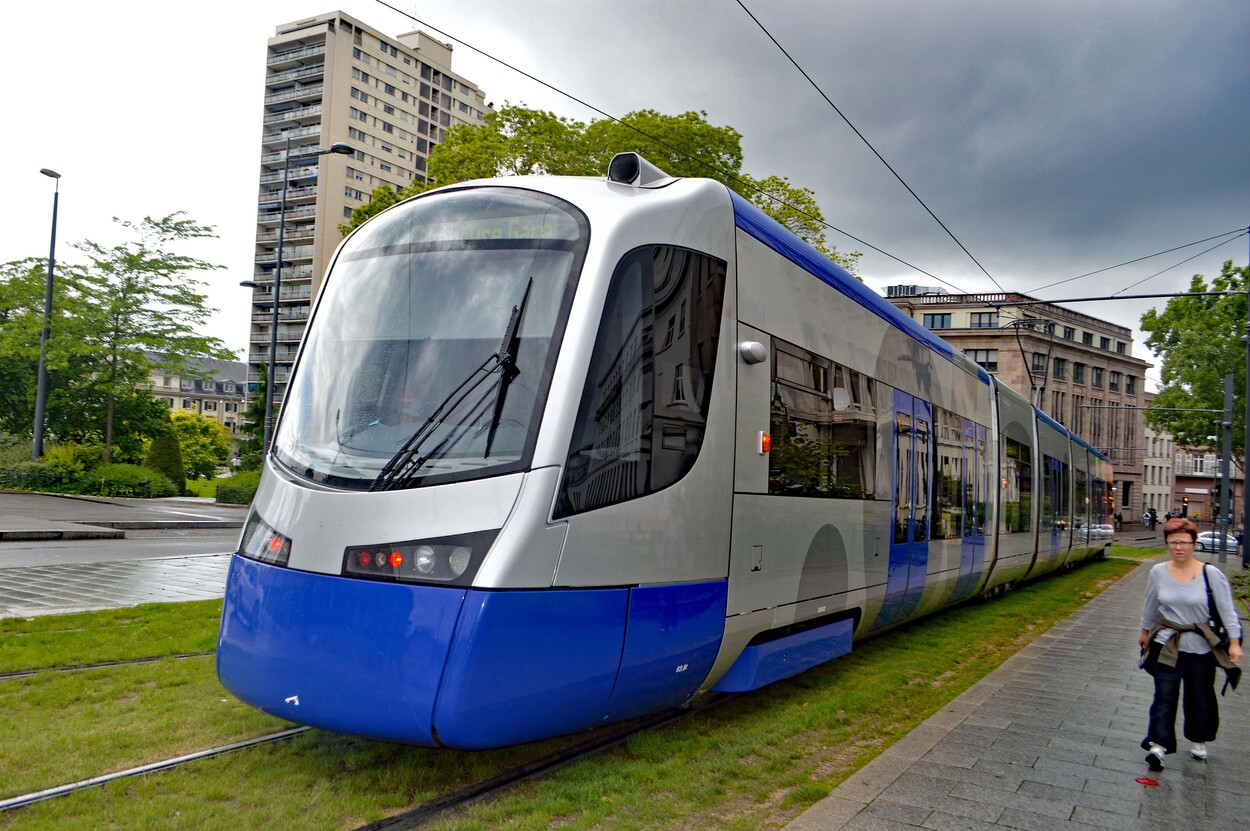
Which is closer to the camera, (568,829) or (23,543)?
(568,829)

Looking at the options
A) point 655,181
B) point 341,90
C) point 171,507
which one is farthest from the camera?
point 341,90

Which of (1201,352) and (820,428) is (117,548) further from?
(1201,352)

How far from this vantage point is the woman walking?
620 centimetres

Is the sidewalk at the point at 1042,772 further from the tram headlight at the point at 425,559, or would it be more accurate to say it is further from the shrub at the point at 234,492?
the shrub at the point at 234,492

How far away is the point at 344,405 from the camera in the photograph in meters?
5.62

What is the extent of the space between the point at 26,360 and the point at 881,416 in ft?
112

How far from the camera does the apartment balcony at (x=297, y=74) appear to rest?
8819 cm

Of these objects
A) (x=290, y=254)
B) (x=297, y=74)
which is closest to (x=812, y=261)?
(x=290, y=254)

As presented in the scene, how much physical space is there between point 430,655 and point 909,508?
6.47 m

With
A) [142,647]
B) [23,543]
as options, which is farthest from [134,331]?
[142,647]

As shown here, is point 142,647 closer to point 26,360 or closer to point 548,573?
point 548,573

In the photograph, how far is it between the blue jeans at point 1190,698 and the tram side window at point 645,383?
3341 millimetres

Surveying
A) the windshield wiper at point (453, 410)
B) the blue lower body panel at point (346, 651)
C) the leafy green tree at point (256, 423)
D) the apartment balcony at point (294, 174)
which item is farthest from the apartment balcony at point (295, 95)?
the blue lower body panel at point (346, 651)

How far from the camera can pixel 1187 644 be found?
637 cm
